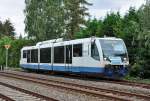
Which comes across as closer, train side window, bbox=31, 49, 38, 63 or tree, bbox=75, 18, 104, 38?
tree, bbox=75, 18, 104, 38

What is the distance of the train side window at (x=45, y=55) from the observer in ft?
129

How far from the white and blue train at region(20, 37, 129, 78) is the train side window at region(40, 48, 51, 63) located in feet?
2.65

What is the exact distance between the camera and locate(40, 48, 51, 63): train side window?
39362 millimetres

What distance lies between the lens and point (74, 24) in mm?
77750

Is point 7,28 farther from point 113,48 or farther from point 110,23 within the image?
point 113,48

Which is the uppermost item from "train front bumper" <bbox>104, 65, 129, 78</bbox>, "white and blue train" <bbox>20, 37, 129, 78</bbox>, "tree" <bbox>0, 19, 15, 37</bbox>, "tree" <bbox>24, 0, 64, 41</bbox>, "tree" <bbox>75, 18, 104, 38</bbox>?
"tree" <bbox>0, 19, 15, 37</bbox>

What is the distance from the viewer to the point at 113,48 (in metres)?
29.9

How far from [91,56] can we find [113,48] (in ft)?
4.86

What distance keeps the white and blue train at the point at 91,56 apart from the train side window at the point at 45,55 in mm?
809

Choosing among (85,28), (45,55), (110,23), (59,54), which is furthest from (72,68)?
(85,28)

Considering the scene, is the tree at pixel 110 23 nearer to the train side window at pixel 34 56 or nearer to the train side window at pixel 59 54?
the train side window at pixel 59 54

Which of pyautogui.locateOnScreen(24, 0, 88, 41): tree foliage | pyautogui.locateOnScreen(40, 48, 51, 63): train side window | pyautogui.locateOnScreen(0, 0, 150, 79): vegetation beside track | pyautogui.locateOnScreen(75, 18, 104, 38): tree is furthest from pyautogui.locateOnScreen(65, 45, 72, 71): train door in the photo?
pyautogui.locateOnScreen(24, 0, 88, 41): tree foliage

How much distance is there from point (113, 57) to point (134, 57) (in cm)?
374

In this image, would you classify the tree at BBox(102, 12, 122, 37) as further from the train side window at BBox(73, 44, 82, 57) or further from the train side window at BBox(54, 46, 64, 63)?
the train side window at BBox(73, 44, 82, 57)
